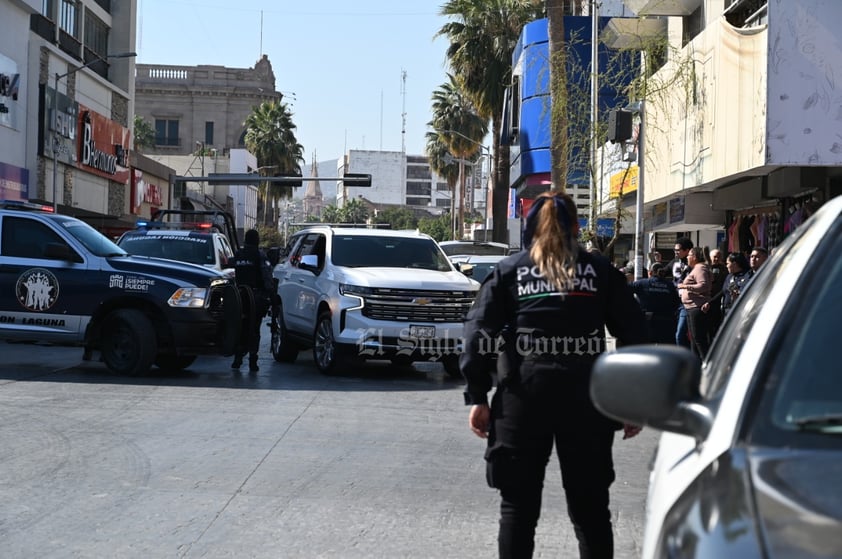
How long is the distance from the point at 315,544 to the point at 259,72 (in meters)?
98.5

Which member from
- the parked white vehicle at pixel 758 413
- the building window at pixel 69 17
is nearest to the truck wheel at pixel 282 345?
the parked white vehicle at pixel 758 413

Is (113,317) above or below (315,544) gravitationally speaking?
above

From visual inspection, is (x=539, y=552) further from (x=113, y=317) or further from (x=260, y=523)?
(x=113, y=317)

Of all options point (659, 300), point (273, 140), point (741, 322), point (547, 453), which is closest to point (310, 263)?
point (659, 300)

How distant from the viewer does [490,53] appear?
42.3 meters

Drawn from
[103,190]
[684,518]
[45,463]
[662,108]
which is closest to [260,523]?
[45,463]

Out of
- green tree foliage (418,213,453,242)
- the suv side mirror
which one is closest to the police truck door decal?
the suv side mirror

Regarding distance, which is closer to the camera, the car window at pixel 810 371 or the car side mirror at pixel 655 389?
the car window at pixel 810 371

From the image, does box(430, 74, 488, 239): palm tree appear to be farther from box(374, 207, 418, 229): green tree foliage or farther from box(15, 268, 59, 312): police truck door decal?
box(374, 207, 418, 229): green tree foliage

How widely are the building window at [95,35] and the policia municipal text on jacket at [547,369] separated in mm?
45256

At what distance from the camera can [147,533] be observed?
235 inches

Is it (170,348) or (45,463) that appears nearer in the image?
(45,463)

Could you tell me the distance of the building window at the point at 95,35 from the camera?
47094 mm

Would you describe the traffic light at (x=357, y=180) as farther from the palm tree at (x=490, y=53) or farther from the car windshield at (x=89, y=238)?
the car windshield at (x=89, y=238)
